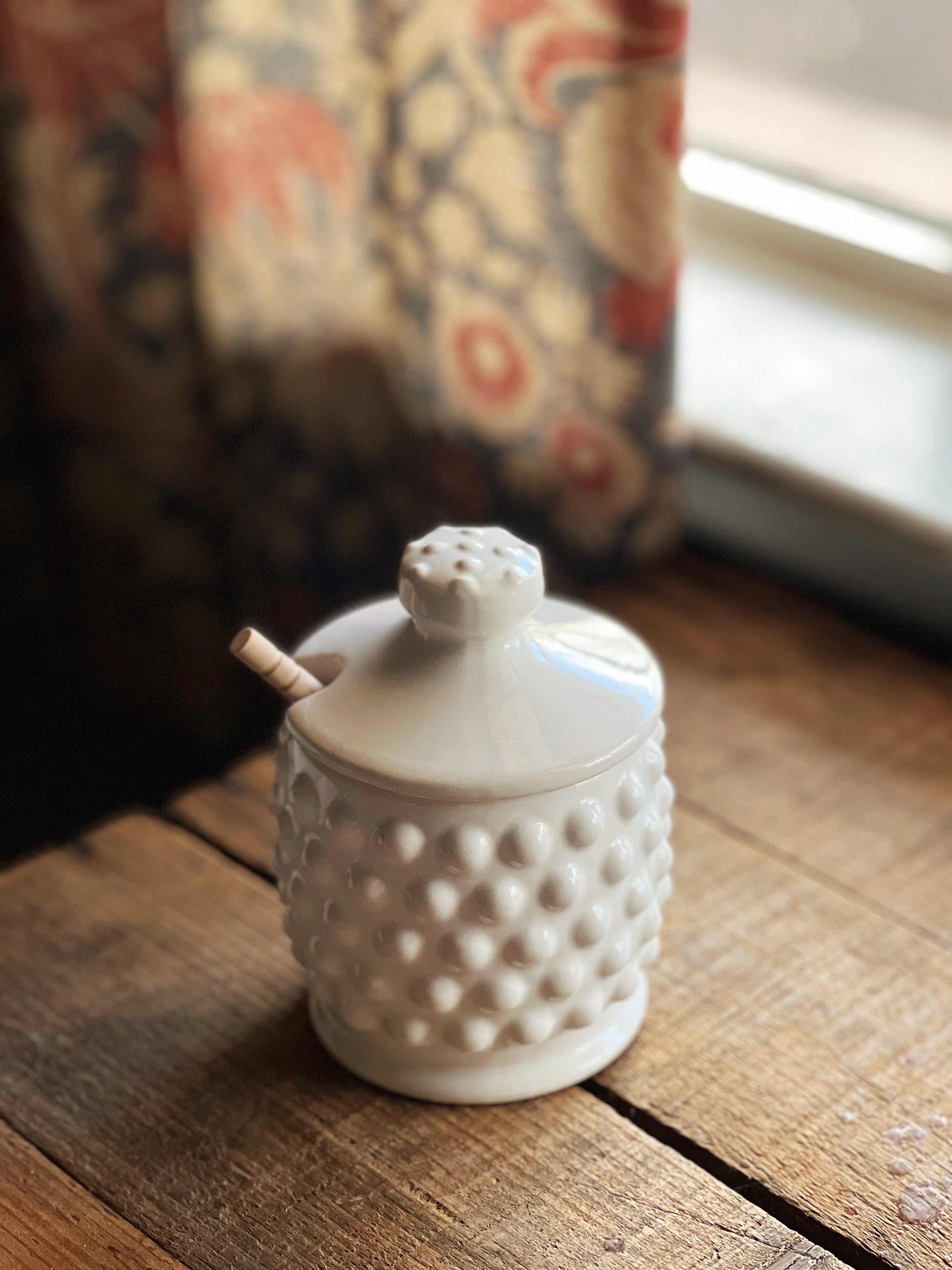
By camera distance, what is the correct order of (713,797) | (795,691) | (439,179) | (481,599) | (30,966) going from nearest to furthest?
(481,599), (30,966), (713,797), (795,691), (439,179)

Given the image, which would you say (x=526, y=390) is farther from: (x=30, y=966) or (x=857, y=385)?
(x=30, y=966)

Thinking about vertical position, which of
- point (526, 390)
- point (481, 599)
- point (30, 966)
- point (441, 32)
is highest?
point (441, 32)

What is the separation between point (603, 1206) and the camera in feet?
1.95

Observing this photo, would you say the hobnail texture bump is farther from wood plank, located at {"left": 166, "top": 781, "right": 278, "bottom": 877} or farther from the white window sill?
the white window sill

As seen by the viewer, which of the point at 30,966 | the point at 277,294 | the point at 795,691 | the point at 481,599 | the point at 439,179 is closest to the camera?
the point at 481,599

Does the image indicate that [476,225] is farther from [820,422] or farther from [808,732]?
[808,732]

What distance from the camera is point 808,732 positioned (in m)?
Answer: 0.90

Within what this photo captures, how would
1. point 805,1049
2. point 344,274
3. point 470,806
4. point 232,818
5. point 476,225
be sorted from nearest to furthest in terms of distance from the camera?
point 470,806, point 805,1049, point 232,818, point 476,225, point 344,274

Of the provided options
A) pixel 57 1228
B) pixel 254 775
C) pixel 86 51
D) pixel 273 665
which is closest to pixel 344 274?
pixel 86 51

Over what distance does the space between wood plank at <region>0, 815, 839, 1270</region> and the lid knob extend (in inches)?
9.0

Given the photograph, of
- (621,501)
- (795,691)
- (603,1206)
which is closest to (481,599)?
(603,1206)

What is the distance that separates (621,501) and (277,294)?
342mm

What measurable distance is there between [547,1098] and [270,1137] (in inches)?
5.0

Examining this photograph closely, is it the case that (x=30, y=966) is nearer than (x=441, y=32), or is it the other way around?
(x=30, y=966)
